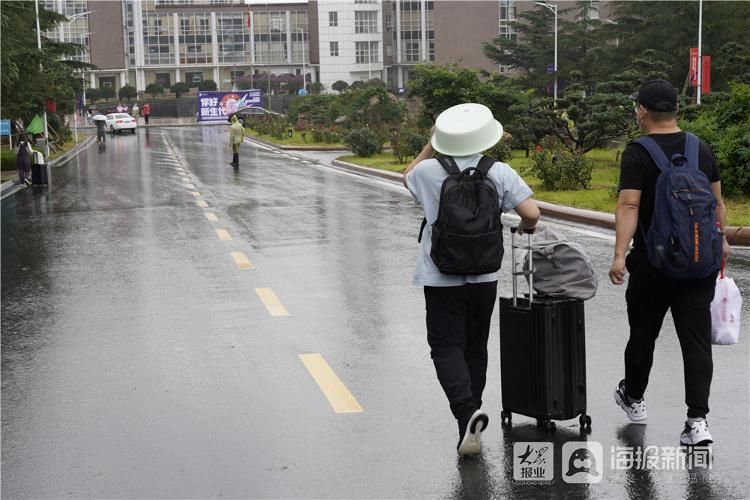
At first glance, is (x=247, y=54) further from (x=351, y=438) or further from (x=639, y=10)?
(x=351, y=438)

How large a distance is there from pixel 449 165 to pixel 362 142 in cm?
3299

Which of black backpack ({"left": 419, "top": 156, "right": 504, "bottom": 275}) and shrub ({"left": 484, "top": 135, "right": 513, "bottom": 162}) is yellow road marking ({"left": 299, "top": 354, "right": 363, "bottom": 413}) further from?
shrub ({"left": 484, "top": 135, "right": 513, "bottom": 162})

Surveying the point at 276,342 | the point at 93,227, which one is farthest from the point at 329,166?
the point at 276,342

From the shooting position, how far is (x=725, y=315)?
590 centimetres

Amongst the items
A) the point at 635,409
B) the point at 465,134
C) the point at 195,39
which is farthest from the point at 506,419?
the point at 195,39

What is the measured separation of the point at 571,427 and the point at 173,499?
217cm

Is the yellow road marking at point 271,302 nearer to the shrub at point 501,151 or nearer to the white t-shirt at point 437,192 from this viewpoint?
the white t-shirt at point 437,192

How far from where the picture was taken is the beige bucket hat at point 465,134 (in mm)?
5570

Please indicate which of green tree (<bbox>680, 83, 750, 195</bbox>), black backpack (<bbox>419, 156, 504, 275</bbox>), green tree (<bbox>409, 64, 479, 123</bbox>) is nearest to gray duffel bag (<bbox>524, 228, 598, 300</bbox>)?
black backpack (<bbox>419, 156, 504, 275</bbox>)

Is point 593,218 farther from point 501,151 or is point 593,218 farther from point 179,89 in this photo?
point 179,89

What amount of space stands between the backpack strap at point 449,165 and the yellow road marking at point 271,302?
14.7ft

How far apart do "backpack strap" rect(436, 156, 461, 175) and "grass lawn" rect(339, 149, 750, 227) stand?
9.87 meters

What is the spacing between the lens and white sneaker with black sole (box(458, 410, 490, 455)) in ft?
18.2

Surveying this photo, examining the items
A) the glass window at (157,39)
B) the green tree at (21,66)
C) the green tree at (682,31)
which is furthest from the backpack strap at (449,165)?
the glass window at (157,39)
